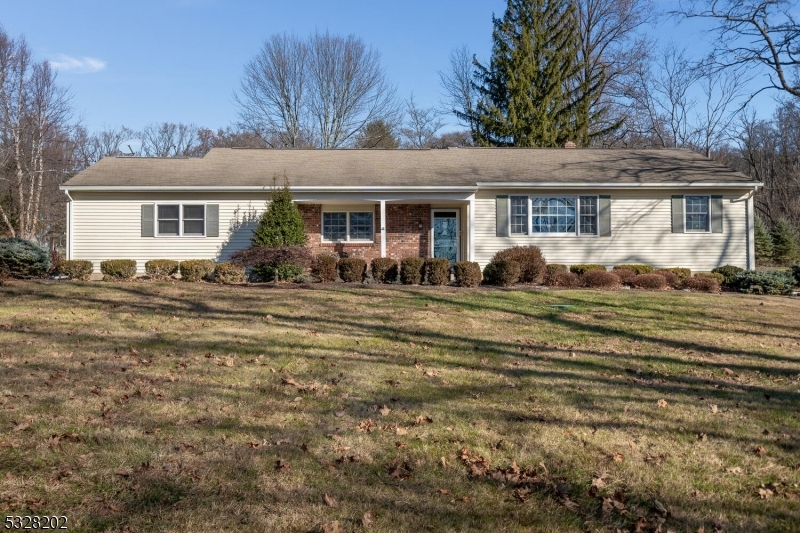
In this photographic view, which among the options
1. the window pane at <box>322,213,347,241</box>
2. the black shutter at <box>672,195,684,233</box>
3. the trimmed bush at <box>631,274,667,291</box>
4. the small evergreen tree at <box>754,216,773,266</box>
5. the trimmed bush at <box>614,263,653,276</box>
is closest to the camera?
the trimmed bush at <box>631,274,667,291</box>

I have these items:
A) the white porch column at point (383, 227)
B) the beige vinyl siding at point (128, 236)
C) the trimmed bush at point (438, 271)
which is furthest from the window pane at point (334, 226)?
the trimmed bush at point (438, 271)

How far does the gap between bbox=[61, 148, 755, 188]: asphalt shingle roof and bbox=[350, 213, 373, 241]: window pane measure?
1.25m

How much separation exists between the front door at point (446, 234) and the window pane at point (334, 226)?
284 centimetres

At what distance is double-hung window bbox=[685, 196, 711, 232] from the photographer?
1850 centimetres

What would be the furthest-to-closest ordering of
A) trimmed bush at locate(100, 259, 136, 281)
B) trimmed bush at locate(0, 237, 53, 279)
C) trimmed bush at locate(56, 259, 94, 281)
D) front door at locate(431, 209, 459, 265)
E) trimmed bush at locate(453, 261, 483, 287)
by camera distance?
front door at locate(431, 209, 459, 265)
trimmed bush at locate(100, 259, 136, 281)
trimmed bush at locate(56, 259, 94, 281)
trimmed bush at locate(0, 237, 53, 279)
trimmed bush at locate(453, 261, 483, 287)

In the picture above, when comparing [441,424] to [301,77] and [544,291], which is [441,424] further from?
[301,77]

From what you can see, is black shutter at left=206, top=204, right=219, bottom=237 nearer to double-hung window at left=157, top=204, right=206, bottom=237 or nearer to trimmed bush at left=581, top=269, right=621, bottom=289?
double-hung window at left=157, top=204, right=206, bottom=237

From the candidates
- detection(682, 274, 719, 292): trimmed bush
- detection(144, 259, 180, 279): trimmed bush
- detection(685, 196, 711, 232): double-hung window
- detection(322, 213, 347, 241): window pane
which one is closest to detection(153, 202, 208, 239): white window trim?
detection(144, 259, 180, 279): trimmed bush

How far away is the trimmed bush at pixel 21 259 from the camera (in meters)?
14.0

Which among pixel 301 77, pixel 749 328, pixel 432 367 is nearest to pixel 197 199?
pixel 432 367

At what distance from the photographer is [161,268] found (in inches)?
651

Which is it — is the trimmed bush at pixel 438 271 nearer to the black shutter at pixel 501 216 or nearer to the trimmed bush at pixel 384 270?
the trimmed bush at pixel 384 270

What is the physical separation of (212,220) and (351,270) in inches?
210

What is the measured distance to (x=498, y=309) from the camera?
34.5ft
